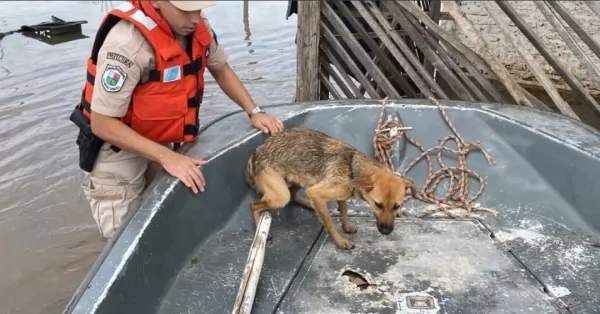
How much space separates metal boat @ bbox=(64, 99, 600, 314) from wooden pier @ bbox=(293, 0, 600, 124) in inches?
19.8

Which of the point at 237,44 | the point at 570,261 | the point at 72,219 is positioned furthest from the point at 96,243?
the point at 237,44

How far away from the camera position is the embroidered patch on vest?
9.25ft

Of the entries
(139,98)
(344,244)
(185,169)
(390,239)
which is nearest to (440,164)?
(390,239)

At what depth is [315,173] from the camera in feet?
10.0

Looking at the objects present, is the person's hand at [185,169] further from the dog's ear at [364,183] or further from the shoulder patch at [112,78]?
the dog's ear at [364,183]

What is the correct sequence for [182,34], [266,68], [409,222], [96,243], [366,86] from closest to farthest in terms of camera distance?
[182,34], [409,222], [96,243], [366,86], [266,68]

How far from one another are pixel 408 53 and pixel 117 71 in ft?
9.40

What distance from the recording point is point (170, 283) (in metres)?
2.73

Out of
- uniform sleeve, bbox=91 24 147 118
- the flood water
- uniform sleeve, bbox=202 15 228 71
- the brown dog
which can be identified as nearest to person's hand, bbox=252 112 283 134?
the brown dog

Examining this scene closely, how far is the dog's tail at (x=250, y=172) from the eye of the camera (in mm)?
3248

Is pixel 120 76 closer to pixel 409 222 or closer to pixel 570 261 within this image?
pixel 409 222

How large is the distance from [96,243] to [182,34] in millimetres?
2877

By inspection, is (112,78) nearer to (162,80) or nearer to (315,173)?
(162,80)

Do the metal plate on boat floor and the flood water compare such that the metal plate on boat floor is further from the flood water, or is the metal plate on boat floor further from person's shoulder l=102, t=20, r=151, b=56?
the flood water
